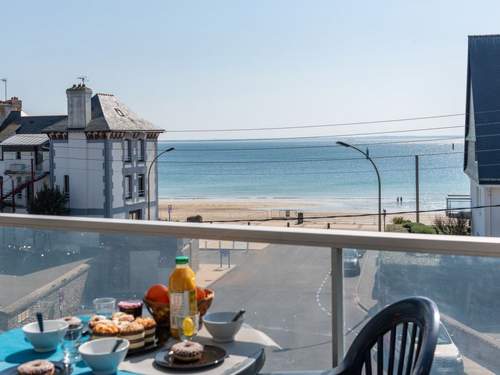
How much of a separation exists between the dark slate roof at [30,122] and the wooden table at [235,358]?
20.0 meters

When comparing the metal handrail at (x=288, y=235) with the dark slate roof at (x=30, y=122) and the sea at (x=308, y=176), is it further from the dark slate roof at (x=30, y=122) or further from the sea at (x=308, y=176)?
the sea at (x=308, y=176)

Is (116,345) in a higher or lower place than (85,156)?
lower

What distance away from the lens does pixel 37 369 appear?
1.40m

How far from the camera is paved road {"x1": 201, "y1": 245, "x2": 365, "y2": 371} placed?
2061mm

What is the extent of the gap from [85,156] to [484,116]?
11957 millimetres

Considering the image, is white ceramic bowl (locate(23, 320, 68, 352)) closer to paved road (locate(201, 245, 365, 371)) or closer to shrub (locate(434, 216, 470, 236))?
paved road (locate(201, 245, 365, 371))

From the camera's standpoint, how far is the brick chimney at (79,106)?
19812 millimetres

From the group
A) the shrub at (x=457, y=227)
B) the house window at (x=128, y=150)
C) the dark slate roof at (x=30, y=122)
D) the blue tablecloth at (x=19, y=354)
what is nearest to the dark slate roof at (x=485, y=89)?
the shrub at (x=457, y=227)

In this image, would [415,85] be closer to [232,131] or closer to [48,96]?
[232,131]

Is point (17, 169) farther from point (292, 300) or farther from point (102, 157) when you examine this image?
point (292, 300)

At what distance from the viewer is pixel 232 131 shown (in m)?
40.4

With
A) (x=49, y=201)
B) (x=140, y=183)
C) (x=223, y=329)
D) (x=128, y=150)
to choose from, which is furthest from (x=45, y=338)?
(x=49, y=201)

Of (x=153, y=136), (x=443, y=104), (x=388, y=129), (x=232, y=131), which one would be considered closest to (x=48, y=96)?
(x=232, y=131)

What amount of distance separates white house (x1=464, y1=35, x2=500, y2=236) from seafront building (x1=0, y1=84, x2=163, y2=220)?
10.2 metres
